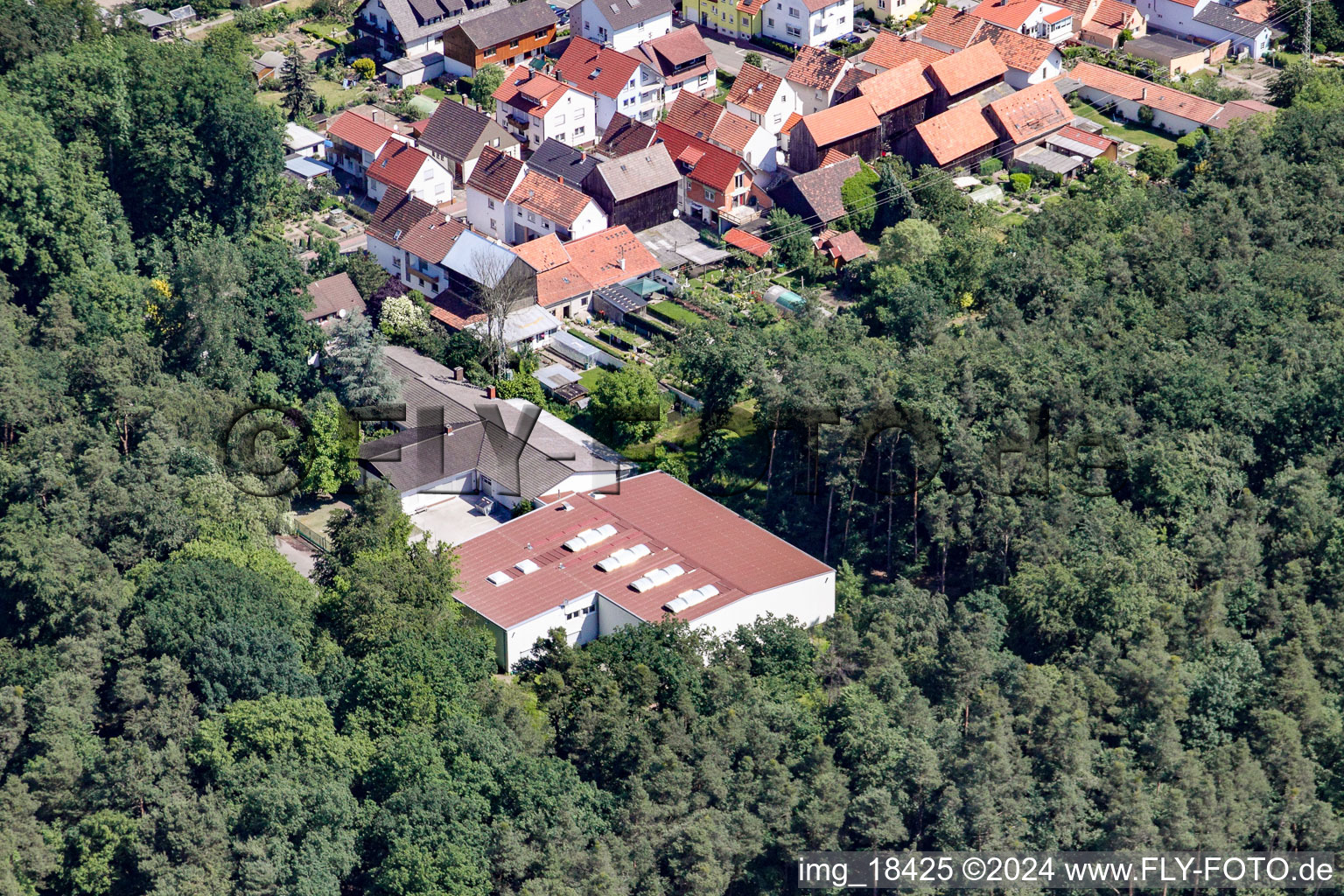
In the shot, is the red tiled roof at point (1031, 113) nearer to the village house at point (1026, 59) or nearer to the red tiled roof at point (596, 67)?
the village house at point (1026, 59)

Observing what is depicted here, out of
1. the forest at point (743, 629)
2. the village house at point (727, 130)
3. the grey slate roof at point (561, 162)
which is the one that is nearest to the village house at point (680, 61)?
the village house at point (727, 130)

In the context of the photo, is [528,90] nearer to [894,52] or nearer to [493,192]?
[493,192]

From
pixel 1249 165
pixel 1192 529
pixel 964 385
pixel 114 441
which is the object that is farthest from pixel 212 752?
pixel 1249 165

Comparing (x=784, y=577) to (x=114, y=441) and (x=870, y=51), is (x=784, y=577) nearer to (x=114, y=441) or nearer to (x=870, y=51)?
(x=114, y=441)

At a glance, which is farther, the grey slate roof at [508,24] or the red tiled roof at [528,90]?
the grey slate roof at [508,24]

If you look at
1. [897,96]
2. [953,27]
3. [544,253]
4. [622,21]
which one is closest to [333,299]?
[544,253]
